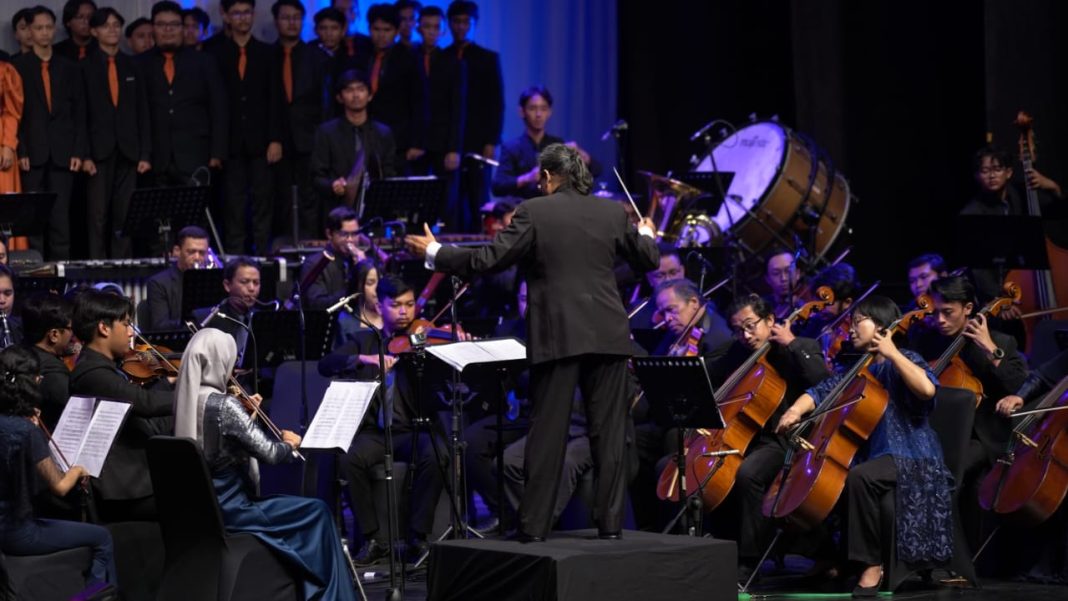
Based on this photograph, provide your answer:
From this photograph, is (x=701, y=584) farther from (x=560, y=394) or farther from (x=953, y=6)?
(x=953, y=6)

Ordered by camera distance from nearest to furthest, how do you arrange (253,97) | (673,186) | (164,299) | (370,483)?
(370,483), (164,299), (673,186), (253,97)

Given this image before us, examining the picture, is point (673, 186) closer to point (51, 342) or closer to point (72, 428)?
point (51, 342)

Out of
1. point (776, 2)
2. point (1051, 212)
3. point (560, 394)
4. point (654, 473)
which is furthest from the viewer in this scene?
point (776, 2)

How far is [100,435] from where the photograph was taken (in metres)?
5.89

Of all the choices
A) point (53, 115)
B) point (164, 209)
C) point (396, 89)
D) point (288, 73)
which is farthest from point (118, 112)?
point (396, 89)

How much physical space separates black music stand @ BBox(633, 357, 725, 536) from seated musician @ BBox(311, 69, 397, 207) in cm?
470

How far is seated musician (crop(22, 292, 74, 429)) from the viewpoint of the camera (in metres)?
6.55

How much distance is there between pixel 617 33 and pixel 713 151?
9.81ft

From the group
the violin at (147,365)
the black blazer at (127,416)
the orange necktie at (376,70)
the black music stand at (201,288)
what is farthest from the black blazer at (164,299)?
the orange necktie at (376,70)

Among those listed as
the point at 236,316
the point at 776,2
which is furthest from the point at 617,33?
the point at 236,316

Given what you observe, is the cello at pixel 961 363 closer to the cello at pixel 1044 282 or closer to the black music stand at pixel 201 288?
the cello at pixel 1044 282

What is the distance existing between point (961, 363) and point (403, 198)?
3993mm

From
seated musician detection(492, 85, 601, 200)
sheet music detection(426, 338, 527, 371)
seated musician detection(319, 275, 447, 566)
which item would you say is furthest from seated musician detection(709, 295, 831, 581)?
seated musician detection(492, 85, 601, 200)

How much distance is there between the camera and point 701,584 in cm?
571
